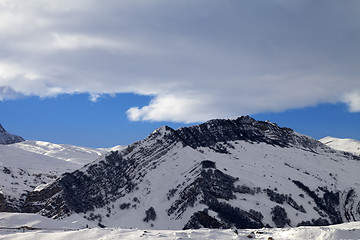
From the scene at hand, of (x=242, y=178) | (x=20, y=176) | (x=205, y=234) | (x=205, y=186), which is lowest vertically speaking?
(x=205, y=234)

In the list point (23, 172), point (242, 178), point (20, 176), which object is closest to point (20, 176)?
point (20, 176)

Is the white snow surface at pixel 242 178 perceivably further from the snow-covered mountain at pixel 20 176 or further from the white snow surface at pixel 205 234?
the white snow surface at pixel 205 234

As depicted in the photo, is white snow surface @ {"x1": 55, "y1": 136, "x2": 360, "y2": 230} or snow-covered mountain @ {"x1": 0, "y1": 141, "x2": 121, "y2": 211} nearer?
white snow surface @ {"x1": 55, "y1": 136, "x2": 360, "y2": 230}

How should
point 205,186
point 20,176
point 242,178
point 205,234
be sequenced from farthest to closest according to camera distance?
point 20,176, point 242,178, point 205,186, point 205,234

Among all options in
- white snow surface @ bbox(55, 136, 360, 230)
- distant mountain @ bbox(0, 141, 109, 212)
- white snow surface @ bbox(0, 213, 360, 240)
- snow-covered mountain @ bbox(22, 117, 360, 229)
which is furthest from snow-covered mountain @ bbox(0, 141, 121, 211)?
white snow surface @ bbox(0, 213, 360, 240)

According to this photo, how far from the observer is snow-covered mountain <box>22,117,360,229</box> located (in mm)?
97438

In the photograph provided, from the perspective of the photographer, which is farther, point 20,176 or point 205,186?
point 20,176

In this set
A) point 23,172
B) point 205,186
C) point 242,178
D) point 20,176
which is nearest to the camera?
point 205,186

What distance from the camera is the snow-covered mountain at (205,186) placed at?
97.4m

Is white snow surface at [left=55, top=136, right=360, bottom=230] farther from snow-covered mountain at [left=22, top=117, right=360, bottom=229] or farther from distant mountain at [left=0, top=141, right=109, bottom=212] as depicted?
distant mountain at [left=0, top=141, right=109, bottom=212]

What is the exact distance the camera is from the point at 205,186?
102875 millimetres

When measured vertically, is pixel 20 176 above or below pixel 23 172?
below

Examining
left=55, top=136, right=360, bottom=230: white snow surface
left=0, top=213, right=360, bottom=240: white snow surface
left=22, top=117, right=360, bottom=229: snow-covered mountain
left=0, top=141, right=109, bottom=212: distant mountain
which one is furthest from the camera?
left=0, top=141, right=109, bottom=212: distant mountain

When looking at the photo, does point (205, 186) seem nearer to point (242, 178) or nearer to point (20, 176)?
point (242, 178)
